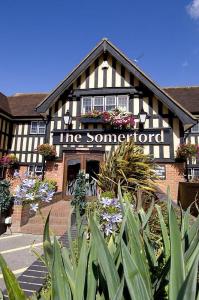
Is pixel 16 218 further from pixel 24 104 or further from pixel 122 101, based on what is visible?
pixel 24 104

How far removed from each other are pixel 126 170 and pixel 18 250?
4262mm

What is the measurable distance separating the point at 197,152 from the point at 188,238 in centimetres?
1102

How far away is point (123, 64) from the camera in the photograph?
12875mm

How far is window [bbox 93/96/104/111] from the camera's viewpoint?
1376cm

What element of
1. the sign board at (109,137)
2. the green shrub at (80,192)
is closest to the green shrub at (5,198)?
the green shrub at (80,192)

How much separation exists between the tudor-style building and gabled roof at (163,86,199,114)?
0.14 metres

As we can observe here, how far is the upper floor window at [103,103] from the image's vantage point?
1350 centimetres

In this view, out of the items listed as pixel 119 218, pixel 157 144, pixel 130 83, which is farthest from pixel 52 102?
pixel 119 218

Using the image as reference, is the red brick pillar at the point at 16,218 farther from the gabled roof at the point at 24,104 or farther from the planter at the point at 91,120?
the gabled roof at the point at 24,104

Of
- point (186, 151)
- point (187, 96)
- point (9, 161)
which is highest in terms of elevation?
point (187, 96)

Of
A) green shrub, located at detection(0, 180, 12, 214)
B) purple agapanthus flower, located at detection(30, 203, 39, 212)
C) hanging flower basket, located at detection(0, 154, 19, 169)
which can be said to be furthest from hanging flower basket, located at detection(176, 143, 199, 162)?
purple agapanthus flower, located at detection(30, 203, 39, 212)

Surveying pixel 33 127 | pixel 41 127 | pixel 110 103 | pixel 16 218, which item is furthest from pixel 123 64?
pixel 16 218

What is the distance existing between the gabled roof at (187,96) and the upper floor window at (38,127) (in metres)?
8.69

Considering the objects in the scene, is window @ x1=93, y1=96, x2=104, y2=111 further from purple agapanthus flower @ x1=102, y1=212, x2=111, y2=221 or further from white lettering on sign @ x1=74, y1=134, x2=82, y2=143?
purple agapanthus flower @ x1=102, y1=212, x2=111, y2=221
